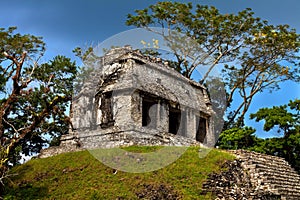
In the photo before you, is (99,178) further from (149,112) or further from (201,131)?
(201,131)

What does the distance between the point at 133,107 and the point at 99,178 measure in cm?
407

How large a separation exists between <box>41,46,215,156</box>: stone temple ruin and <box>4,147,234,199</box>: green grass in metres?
1.04

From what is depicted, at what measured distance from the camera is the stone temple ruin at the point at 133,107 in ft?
46.3

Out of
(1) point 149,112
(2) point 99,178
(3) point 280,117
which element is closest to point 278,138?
(3) point 280,117

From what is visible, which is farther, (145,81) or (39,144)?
(39,144)

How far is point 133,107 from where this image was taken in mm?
14797

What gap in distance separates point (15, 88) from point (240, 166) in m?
7.86

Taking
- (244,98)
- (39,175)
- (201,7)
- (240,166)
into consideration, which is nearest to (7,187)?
(39,175)

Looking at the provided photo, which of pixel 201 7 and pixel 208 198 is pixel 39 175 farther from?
pixel 201 7

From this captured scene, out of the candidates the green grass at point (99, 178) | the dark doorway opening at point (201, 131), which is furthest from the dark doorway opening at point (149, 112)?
the dark doorway opening at point (201, 131)

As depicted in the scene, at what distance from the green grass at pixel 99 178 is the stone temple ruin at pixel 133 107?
104 centimetres

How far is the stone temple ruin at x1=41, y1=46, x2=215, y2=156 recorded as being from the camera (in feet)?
46.3

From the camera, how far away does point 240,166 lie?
13.2 metres

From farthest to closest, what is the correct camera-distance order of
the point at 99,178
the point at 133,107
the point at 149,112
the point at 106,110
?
the point at 149,112
the point at 106,110
the point at 133,107
the point at 99,178
